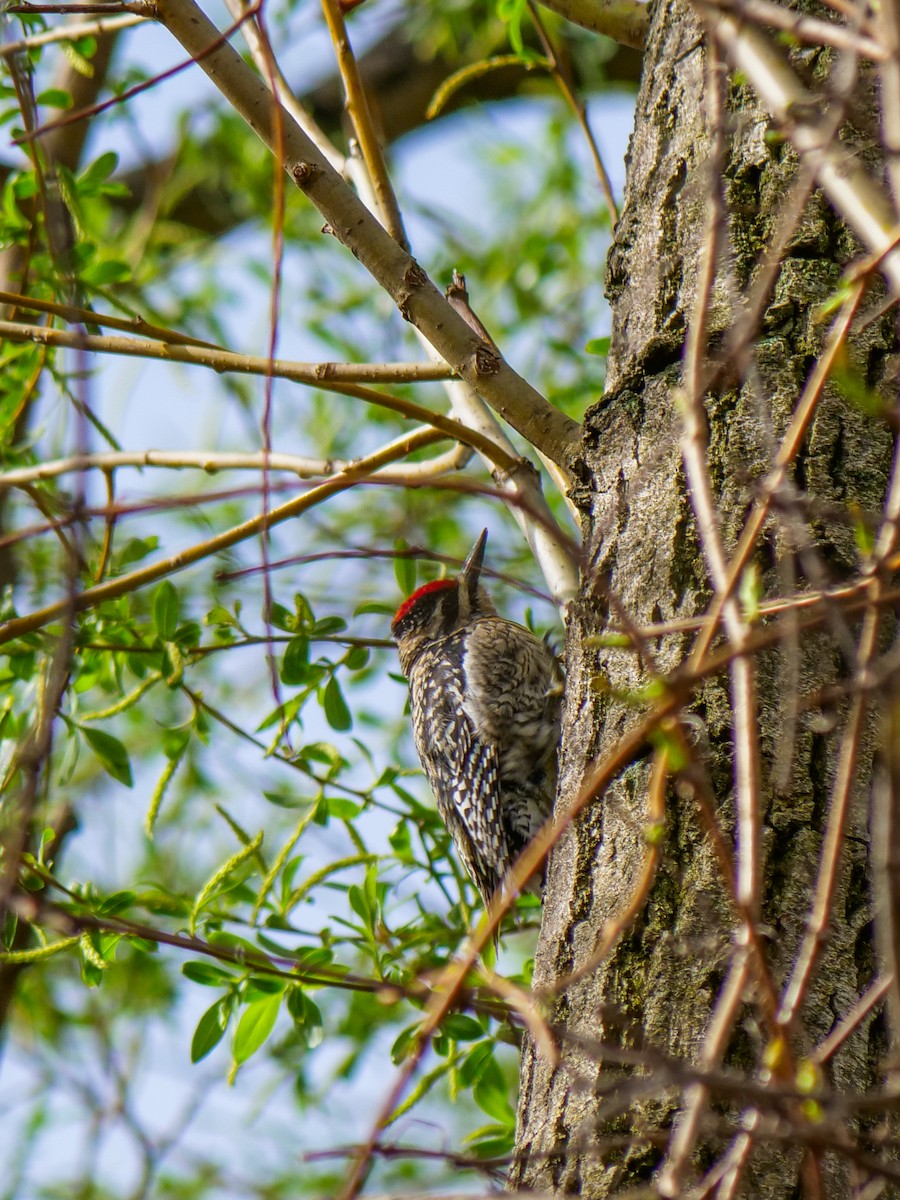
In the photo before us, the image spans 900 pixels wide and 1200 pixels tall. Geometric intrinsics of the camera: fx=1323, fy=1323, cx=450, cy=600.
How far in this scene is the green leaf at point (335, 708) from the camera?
3461 millimetres

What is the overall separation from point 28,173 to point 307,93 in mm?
4530

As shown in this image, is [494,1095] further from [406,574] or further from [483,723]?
[483,723]

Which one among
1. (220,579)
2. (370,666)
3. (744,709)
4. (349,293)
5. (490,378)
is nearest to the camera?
(744,709)

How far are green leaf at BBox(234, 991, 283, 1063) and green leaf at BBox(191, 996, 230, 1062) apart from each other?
0.12ft

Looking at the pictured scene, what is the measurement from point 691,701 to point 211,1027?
4.63 ft

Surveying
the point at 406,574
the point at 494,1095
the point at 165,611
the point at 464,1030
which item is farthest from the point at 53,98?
the point at 494,1095

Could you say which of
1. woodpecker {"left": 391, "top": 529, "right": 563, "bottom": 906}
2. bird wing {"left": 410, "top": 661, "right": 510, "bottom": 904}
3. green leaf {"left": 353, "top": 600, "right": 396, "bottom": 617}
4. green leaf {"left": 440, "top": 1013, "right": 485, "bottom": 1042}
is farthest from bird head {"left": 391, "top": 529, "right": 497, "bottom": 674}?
green leaf {"left": 440, "top": 1013, "right": 485, "bottom": 1042}

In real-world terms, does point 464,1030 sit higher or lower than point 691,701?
lower

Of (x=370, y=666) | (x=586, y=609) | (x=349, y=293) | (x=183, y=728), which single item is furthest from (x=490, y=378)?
(x=349, y=293)

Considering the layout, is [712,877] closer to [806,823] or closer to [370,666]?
[806,823]

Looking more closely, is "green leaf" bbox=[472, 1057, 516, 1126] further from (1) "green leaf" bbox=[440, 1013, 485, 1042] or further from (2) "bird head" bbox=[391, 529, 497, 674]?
(2) "bird head" bbox=[391, 529, 497, 674]

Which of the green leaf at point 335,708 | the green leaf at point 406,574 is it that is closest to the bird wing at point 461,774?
the green leaf at point 335,708

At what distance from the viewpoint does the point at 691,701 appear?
7.08 feet

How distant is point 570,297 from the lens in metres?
5.97
